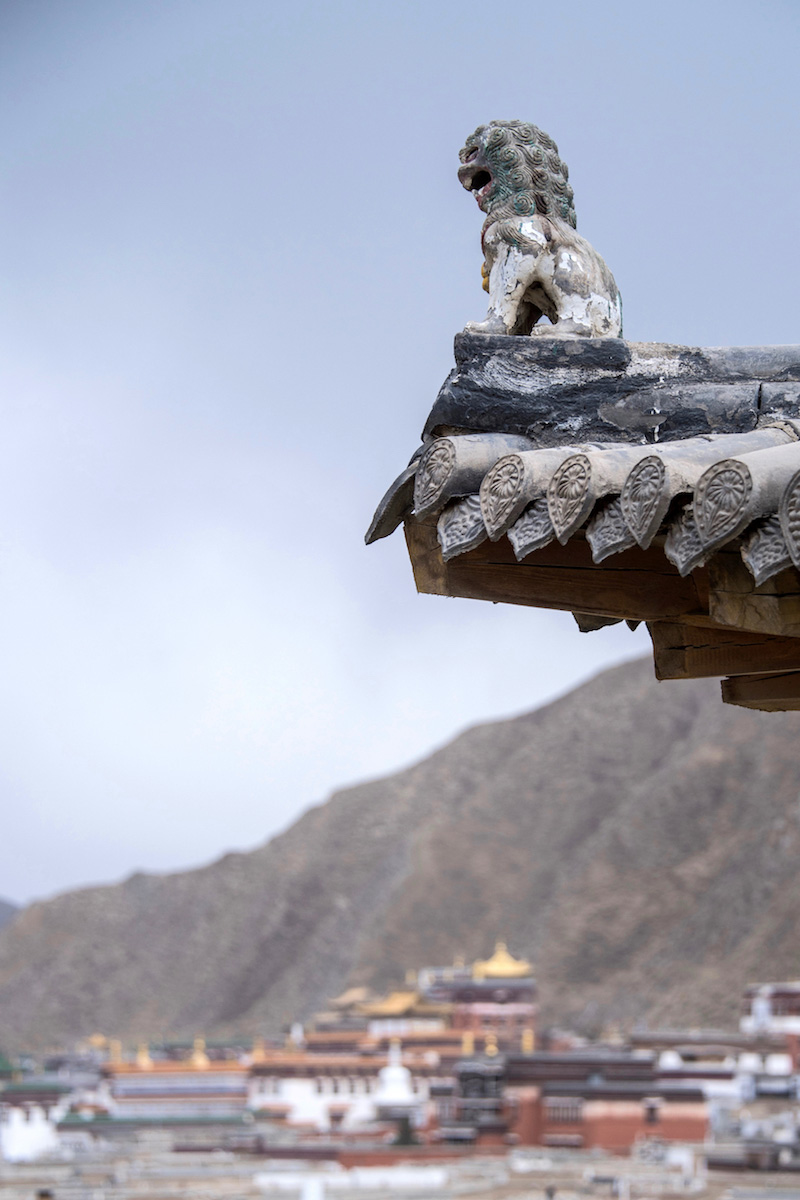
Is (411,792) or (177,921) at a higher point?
(411,792)

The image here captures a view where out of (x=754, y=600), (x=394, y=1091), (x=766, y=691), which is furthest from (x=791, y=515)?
(x=394, y=1091)

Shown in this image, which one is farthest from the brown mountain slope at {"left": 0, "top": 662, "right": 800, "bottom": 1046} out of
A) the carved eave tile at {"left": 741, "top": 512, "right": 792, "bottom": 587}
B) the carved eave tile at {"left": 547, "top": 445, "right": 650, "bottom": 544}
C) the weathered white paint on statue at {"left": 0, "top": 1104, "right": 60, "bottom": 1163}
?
the carved eave tile at {"left": 741, "top": 512, "right": 792, "bottom": 587}

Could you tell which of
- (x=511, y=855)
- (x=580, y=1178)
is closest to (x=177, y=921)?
(x=511, y=855)

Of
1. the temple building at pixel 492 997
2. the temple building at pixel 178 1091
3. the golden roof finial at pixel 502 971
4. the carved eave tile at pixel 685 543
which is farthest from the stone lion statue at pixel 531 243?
the golden roof finial at pixel 502 971

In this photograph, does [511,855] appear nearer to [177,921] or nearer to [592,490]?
[177,921]

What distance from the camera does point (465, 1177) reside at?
24578 mm

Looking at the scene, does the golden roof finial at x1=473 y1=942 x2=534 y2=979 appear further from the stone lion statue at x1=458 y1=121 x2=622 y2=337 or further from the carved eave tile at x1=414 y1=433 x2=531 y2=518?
the carved eave tile at x1=414 y1=433 x2=531 y2=518

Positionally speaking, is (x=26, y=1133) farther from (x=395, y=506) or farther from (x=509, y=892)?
(x=509, y=892)

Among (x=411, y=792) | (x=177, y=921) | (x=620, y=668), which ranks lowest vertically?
(x=177, y=921)

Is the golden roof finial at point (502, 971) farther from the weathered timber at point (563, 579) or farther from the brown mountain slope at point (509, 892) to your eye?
the weathered timber at point (563, 579)

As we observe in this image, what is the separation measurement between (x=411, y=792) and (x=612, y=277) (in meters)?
86.5

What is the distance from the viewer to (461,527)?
2.80 m

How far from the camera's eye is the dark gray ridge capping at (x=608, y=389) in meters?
3.22

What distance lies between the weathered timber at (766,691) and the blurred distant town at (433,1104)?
19.5m
